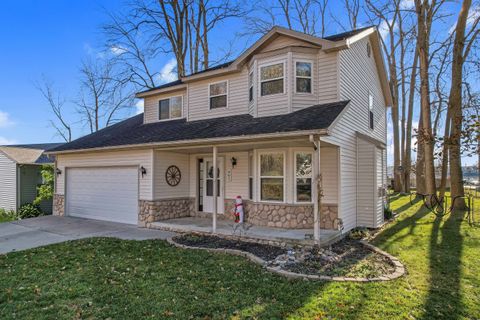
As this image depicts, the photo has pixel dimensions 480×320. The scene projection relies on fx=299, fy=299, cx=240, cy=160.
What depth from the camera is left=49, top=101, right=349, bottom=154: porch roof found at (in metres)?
7.31

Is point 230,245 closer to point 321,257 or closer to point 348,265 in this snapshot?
point 321,257

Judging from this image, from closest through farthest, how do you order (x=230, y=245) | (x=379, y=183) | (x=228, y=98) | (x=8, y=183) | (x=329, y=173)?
(x=230, y=245) < (x=329, y=173) < (x=379, y=183) < (x=228, y=98) < (x=8, y=183)

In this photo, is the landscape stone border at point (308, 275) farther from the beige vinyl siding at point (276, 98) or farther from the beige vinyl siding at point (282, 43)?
the beige vinyl siding at point (282, 43)

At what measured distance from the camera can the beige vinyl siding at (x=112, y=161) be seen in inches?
399

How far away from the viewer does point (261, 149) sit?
8.93 m

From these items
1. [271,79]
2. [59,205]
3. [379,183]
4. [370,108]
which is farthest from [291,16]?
[59,205]

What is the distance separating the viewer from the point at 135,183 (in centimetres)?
1056

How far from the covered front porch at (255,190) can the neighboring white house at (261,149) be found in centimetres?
3

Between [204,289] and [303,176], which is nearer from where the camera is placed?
[204,289]

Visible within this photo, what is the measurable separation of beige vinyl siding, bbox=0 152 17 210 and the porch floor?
33.0 feet

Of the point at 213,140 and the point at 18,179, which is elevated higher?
the point at 213,140

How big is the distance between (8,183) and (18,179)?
86 cm

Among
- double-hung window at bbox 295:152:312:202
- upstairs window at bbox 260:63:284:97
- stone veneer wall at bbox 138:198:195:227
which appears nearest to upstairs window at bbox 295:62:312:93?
upstairs window at bbox 260:63:284:97

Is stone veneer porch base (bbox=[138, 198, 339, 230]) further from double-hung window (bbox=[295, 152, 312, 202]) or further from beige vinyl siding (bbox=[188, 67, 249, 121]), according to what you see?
beige vinyl siding (bbox=[188, 67, 249, 121])
